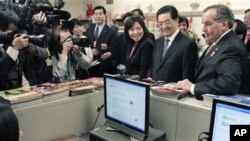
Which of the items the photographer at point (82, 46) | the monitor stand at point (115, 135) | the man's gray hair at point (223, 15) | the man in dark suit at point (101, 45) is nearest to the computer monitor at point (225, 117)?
the monitor stand at point (115, 135)

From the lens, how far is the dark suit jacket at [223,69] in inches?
56.8

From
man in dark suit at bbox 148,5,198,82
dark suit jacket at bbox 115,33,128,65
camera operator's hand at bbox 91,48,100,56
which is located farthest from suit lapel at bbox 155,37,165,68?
camera operator's hand at bbox 91,48,100,56

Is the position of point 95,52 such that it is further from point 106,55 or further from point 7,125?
point 7,125

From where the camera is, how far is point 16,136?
2.81 feet

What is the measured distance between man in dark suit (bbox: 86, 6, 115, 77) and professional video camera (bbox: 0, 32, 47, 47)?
1.22 m

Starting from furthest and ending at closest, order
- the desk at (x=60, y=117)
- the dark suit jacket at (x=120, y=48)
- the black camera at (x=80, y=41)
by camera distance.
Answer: the dark suit jacket at (x=120, y=48) < the black camera at (x=80, y=41) < the desk at (x=60, y=117)

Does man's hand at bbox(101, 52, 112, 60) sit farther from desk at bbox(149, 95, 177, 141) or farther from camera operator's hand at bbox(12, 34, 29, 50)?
desk at bbox(149, 95, 177, 141)

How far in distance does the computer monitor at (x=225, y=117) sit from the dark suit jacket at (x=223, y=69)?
1.35 ft

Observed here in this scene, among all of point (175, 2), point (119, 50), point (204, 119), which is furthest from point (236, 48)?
point (175, 2)

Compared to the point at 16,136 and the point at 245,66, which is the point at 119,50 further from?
the point at 16,136

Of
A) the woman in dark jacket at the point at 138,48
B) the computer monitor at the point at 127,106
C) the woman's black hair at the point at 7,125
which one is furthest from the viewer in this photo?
the woman in dark jacket at the point at 138,48

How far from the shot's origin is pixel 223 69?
1505mm

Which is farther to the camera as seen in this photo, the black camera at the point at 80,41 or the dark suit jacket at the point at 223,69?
the black camera at the point at 80,41

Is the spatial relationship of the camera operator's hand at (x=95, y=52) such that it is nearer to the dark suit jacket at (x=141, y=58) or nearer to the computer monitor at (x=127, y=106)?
the dark suit jacket at (x=141, y=58)
